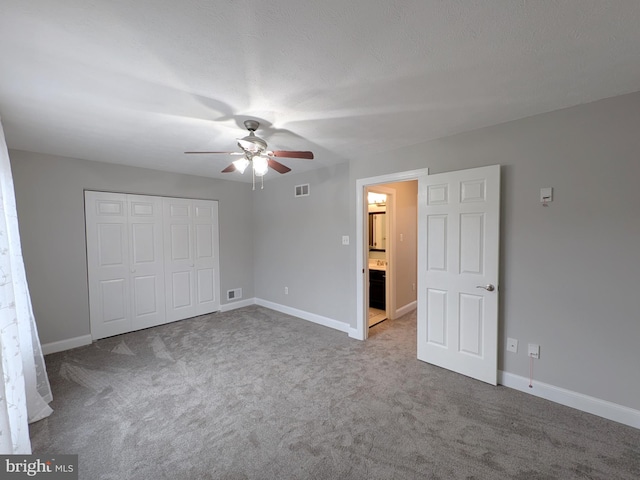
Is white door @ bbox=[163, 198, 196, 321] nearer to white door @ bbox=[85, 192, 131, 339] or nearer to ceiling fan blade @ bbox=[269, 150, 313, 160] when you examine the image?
white door @ bbox=[85, 192, 131, 339]

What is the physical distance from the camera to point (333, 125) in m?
2.46

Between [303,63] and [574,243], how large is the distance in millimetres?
2539

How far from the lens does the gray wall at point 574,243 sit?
6.53 feet

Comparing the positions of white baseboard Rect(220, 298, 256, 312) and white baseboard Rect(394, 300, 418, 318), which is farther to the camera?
white baseboard Rect(220, 298, 256, 312)

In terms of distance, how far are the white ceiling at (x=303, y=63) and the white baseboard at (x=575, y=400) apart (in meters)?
2.39

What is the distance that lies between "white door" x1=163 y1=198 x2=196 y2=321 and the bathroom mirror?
3.47 meters

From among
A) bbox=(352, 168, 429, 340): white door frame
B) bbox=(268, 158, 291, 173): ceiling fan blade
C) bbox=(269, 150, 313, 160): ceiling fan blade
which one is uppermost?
bbox=(269, 150, 313, 160): ceiling fan blade

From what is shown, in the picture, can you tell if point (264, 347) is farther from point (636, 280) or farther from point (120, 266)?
point (636, 280)

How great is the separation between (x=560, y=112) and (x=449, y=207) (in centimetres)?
112

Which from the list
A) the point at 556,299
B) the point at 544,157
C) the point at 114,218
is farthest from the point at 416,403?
the point at 114,218

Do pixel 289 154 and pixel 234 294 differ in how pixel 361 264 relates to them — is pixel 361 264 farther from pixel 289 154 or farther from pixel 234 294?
pixel 234 294

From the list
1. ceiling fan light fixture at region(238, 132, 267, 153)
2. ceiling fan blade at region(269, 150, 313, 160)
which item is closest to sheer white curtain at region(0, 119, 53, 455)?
ceiling fan light fixture at region(238, 132, 267, 153)

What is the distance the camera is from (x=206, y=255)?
15.6 feet

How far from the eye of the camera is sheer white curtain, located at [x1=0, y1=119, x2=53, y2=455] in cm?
144
